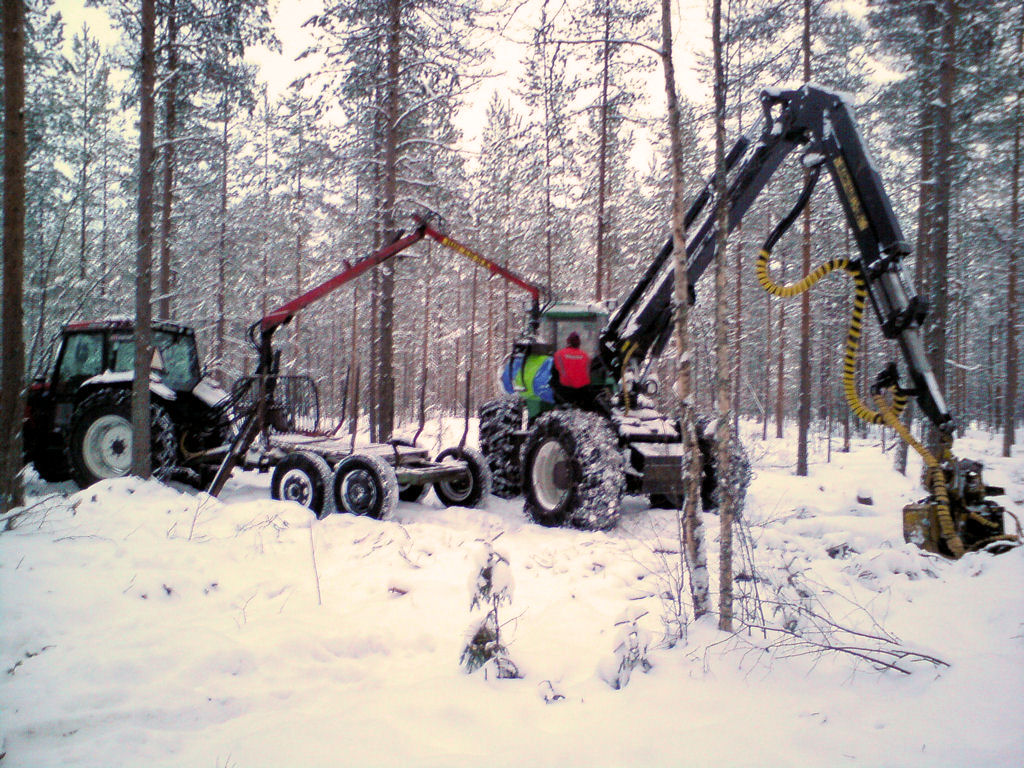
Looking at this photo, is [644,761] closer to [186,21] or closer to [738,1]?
[738,1]

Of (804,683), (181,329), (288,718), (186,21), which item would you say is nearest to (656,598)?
(804,683)

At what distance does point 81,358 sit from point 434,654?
8193mm

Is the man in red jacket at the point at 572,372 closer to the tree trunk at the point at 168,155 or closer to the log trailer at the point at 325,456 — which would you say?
the log trailer at the point at 325,456

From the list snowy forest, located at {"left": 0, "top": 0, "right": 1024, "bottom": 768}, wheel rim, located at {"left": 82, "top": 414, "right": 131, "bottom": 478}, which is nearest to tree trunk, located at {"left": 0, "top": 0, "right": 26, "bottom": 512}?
snowy forest, located at {"left": 0, "top": 0, "right": 1024, "bottom": 768}

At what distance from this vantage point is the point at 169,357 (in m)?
9.09

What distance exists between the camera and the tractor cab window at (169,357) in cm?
875

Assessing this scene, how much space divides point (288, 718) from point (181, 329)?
8.18 metres

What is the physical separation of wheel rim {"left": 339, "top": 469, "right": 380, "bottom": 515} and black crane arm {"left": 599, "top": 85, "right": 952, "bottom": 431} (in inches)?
167

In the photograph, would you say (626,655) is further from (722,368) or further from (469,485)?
(469,485)

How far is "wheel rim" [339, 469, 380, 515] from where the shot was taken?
6637 millimetres

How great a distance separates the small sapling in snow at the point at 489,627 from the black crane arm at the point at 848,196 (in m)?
3.19

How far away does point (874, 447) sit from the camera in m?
21.0

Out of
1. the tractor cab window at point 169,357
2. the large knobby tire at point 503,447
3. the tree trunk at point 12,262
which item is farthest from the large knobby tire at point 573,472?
the tractor cab window at point 169,357

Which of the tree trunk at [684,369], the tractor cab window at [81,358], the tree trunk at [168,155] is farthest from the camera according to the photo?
the tree trunk at [168,155]
